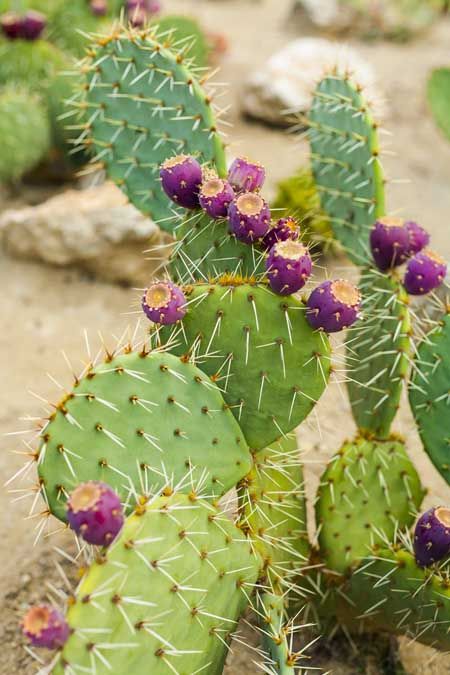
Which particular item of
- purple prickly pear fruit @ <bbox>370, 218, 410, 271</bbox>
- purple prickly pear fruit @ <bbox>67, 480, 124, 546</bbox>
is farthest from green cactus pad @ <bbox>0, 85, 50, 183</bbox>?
purple prickly pear fruit @ <bbox>67, 480, 124, 546</bbox>

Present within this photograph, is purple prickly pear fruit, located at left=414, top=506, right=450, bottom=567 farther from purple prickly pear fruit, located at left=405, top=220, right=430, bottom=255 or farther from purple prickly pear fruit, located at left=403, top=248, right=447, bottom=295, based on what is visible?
purple prickly pear fruit, located at left=405, top=220, right=430, bottom=255

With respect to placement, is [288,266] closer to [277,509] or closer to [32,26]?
[277,509]

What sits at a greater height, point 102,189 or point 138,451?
point 138,451

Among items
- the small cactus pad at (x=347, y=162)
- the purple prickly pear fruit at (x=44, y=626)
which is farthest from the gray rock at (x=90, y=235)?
the purple prickly pear fruit at (x=44, y=626)

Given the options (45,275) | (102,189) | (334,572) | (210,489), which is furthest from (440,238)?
(210,489)

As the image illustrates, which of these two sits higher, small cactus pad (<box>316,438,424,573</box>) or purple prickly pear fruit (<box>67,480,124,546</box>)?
purple prickly pear fruit (<box>67,480,124,546</box>)

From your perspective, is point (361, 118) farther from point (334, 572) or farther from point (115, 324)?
point (115, 324)

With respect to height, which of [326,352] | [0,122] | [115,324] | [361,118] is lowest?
[115,324]
